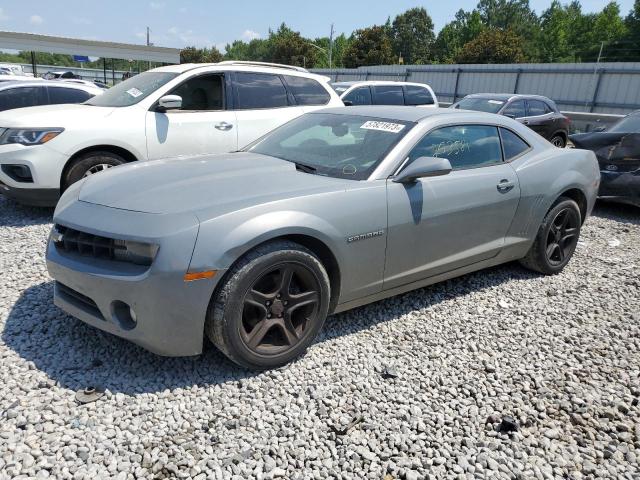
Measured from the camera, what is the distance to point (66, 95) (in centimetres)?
885

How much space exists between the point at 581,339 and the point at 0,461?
3.58m

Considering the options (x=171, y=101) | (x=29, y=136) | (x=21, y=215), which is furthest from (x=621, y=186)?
(x=21, y=215)

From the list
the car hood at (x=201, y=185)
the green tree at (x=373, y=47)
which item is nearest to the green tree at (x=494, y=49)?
the green tree at (x=373, y=47)

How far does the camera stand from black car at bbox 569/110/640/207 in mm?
6961

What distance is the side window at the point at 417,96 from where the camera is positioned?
11633 mm

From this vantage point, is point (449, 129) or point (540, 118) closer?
point (449, 129)

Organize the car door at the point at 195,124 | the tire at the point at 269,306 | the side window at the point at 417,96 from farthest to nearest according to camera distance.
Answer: the side window at the point at 417,96 → the car door at the point at 195,124 → the tire at the point at 269,306

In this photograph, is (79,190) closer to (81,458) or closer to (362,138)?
(81,458)

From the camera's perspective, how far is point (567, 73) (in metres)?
22.6

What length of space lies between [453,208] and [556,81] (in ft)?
74.7

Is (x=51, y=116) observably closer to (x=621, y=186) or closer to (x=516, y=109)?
(x=621, y=186)

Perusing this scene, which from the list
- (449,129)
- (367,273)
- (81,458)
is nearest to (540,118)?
(449,129)

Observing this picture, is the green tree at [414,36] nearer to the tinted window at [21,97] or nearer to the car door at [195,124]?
the tinted window at [21,97]

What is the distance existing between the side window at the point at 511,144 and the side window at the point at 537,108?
9.30 m
